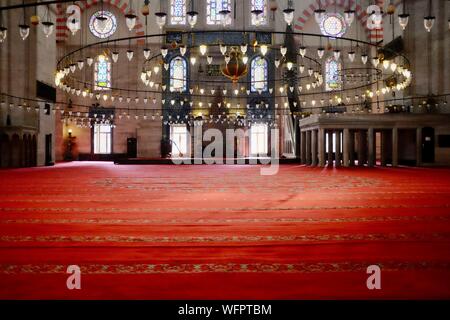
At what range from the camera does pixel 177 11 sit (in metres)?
23.3

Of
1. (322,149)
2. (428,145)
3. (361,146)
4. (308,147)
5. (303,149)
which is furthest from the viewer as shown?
(303,149)

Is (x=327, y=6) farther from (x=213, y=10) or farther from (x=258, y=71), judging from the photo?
(x=213, y=10)

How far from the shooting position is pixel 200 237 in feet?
11.9

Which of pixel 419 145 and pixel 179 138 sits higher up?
pixel 179 138

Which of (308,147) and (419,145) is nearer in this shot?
(419,145)

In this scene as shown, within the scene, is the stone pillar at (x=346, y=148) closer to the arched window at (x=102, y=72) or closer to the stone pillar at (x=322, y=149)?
the stone pillar at (x=322, y=149)

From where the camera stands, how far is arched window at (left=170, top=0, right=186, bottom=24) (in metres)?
Answer: 23.2

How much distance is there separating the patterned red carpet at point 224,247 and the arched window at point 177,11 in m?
18.5

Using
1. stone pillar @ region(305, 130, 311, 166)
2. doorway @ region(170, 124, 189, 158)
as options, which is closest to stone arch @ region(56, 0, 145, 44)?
doorway @ region(170, 124, 189, 158)

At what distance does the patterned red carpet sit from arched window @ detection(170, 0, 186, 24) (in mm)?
18520

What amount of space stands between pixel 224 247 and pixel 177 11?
2160 cm

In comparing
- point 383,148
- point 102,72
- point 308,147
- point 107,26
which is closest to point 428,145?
point 383,148

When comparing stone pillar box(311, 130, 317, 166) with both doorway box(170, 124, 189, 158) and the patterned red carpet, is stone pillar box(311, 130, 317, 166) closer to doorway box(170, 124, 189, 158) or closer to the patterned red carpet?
doorway box(170, 124, 189, 158)
